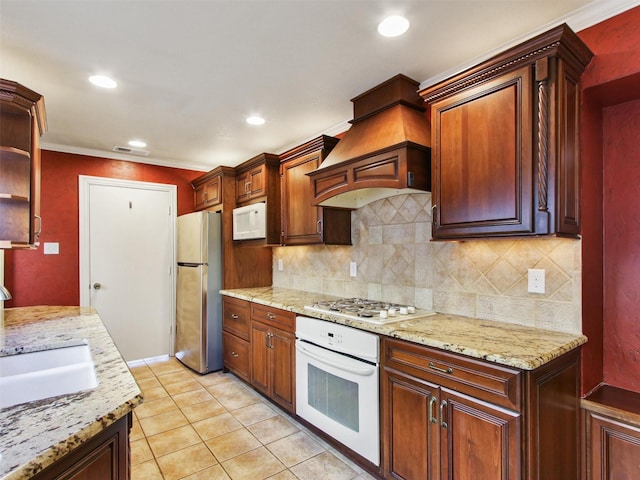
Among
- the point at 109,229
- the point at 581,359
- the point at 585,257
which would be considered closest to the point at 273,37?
the point at 585,257

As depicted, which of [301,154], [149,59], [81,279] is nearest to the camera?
[149,59]

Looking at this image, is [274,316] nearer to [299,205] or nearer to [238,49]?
[299,205]

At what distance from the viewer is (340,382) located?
7.14ft

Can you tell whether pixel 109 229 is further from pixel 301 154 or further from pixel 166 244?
pixel 301 154

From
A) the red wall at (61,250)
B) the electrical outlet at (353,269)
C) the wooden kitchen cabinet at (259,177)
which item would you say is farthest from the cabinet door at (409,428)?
the red wall at (61,250)

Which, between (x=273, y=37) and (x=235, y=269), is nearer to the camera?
(x=273, y=37)

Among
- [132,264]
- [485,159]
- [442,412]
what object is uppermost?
[485,159]

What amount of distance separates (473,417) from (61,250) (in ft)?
13.2

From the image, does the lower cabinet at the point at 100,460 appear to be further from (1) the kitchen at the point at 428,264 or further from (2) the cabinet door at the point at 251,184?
(2) the cabinet door at the point at 251,184

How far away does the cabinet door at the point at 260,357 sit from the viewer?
295 cm

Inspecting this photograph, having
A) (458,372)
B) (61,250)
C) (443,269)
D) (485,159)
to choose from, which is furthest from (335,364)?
(61,250)

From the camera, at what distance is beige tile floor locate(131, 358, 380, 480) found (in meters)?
2.09

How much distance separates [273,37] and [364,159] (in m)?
0.87

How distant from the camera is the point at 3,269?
3.25 m
